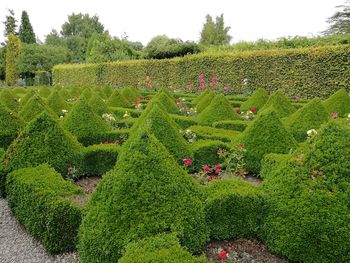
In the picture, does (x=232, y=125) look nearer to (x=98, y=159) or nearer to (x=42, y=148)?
(x=98, y=159)

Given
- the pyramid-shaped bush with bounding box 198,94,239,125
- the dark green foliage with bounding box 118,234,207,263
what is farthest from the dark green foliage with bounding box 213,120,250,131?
the dark green foliage with bounding box 118,234,207,263

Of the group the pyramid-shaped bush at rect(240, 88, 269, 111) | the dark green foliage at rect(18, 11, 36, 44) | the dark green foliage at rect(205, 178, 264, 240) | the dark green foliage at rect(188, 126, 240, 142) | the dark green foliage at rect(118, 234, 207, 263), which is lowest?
the pyramid-shaped bush at rect(240, 88, 269, 111)

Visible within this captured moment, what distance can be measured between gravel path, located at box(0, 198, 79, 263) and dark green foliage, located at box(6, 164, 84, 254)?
9 centimetres

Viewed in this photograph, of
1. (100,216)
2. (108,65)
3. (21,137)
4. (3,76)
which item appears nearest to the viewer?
(100,216)

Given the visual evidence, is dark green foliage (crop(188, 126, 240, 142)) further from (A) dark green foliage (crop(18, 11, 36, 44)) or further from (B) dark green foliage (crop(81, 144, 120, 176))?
(A) dark green foliage (crop(18, 11, 36, 44))

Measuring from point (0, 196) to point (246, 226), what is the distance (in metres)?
3.98

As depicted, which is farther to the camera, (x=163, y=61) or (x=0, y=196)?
(x=163, y=61)

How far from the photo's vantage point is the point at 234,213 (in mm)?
4082

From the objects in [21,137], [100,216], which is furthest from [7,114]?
[100,216]

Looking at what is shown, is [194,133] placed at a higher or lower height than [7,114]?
lower

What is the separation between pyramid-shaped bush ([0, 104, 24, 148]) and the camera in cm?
726

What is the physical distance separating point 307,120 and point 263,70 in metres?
10.7

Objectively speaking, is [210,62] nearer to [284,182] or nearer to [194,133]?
[194,133]

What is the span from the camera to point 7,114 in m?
7.46
